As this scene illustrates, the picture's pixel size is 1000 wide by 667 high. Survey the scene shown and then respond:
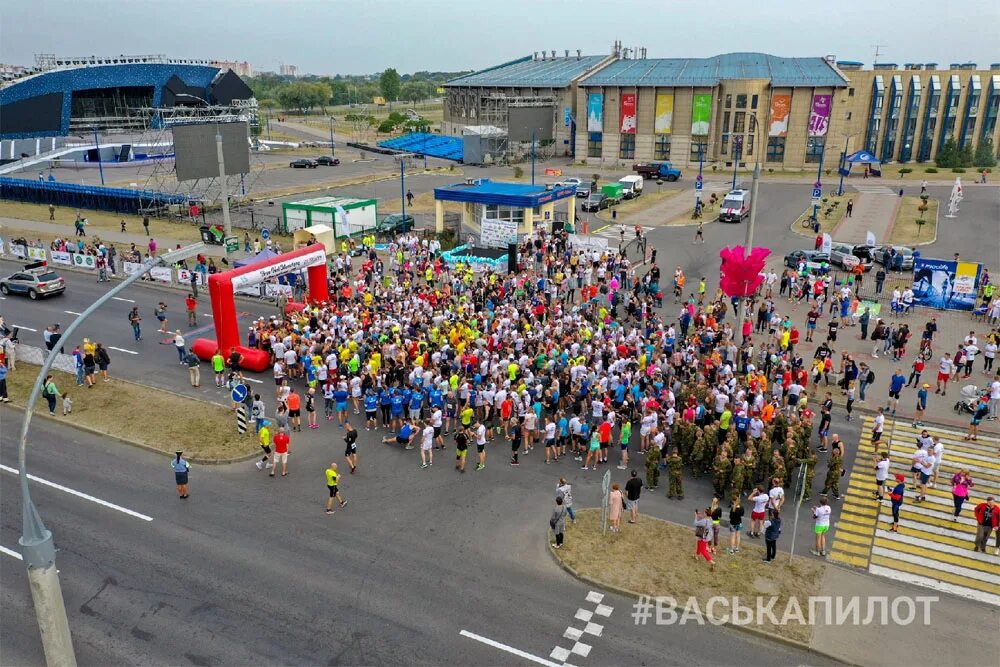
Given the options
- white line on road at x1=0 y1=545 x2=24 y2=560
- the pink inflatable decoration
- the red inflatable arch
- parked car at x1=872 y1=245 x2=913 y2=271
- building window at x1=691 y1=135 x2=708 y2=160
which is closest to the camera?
white line on road at x1=0 y1=545 x2=24 y2=560

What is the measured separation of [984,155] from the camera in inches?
3169

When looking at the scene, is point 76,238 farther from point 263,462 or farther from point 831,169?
point 831,169

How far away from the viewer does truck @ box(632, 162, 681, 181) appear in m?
72.9

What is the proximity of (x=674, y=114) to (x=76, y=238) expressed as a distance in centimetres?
5962

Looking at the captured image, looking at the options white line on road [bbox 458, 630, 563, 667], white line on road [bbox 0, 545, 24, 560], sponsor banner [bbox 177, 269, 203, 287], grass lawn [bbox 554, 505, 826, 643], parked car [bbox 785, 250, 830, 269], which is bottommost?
white line on road [bbox 0, 545, 24, 560]

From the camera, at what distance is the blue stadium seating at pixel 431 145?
294 feet

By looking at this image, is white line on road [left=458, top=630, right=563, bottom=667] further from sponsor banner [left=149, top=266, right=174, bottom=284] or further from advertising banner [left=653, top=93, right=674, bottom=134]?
advertising banner [left=653, top=93, right=674, bottom=134]

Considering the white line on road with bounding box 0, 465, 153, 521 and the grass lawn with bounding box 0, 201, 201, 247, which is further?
the grass lawn with bounding box 0, 201, 201, 247

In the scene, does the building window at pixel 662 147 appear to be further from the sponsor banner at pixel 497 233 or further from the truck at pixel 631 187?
the sponsor banner at pixel 497 233

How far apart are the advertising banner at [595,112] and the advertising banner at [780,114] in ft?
59.9

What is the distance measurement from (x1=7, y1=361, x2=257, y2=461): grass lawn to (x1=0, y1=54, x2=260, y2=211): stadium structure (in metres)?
50.9

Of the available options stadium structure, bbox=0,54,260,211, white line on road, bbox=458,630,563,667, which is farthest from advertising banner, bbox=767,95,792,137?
white line on road, bbox=458,630,563,667

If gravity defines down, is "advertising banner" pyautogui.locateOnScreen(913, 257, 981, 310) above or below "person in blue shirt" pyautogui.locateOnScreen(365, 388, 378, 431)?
above

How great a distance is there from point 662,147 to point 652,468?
6920 centimetres
